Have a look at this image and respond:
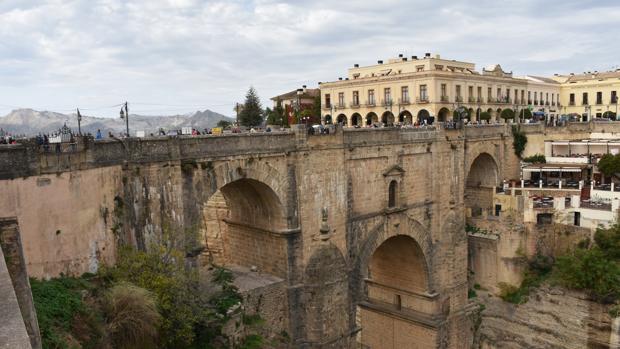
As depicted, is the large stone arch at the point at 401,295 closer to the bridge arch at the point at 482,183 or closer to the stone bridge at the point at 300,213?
the stone bridge at the point at 300,213

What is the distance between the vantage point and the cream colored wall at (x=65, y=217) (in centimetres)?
1323

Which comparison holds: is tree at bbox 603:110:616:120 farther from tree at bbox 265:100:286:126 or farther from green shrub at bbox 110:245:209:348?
green shrub at bbox 110:245:209:348

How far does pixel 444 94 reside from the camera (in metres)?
43.8

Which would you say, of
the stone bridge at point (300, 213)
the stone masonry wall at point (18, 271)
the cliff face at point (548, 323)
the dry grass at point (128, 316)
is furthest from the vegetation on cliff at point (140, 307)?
the cliff face at point (548, 323)

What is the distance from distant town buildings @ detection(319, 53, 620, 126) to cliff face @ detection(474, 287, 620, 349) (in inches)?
605

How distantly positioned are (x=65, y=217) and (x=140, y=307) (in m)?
3.40

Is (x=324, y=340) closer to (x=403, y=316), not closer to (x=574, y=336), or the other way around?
(x=403, y=316)

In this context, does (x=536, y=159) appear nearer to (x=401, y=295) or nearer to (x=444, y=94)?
(x=444, y=94)

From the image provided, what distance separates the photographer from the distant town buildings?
43.9m

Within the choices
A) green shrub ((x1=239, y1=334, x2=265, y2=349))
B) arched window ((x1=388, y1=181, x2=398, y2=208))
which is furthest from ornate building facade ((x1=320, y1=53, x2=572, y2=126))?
green shrub ((x1=239, y1=334, x2=265, y2=349))

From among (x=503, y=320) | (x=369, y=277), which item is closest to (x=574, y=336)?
(x=503, y=320)

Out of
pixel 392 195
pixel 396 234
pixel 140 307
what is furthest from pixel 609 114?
pixel 140 307

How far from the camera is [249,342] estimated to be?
56.7 feet

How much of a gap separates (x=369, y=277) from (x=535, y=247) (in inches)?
376
